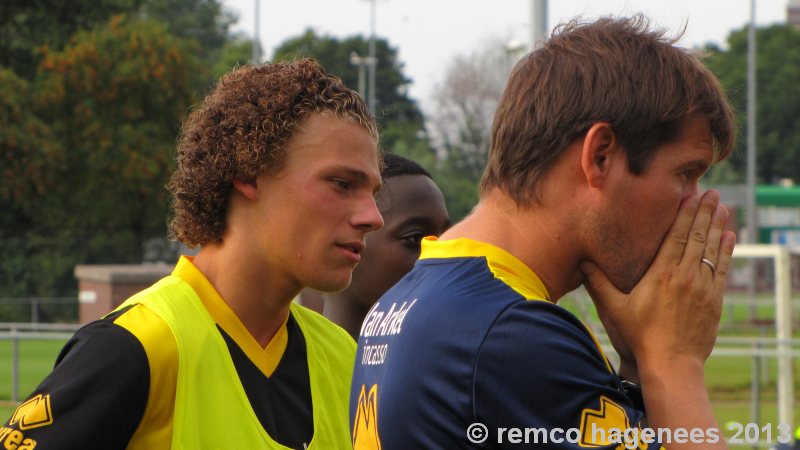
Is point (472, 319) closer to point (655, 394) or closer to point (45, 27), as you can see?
point (655, 394)

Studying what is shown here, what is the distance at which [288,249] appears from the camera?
3.00 meters

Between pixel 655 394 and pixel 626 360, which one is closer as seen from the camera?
pixel 655 394

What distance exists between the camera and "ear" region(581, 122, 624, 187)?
90.9 inches

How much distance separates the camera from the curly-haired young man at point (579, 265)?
83.9 inches

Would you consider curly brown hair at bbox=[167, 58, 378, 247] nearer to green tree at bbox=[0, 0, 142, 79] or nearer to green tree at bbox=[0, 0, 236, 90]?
green tree at bbox=[0, 0, 236, 90]

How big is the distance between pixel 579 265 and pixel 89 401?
1109 mm

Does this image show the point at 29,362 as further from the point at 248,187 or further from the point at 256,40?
the point at 256,40

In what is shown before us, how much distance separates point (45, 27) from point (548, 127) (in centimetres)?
2992

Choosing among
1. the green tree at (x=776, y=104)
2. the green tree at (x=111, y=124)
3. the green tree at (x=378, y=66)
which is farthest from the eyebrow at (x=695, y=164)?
the green tree at (x=776, y=104)

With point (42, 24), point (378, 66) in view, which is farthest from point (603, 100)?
point (378, 66)

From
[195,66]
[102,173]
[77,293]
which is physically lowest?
[77,293]

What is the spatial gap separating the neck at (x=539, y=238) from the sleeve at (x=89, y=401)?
2.68ft

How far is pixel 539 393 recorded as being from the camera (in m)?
2.10

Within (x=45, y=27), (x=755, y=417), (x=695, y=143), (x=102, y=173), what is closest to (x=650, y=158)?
(x=695, y=143)
